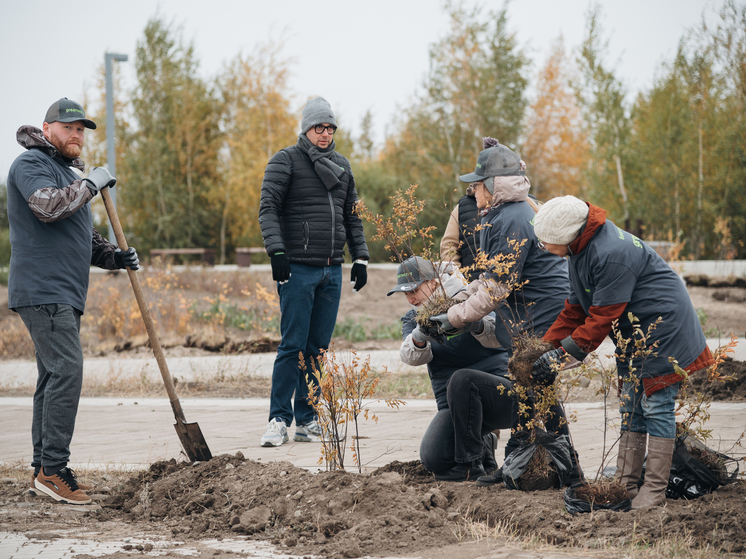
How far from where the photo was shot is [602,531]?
301cm

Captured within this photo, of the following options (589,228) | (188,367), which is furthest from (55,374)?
(188,367)

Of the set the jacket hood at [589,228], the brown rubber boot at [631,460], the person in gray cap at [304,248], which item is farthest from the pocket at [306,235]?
the brown rubber boot at [631,460]

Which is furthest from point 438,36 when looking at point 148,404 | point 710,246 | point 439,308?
point 439,308

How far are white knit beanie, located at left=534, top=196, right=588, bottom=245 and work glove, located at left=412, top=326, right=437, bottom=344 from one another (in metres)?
0.99

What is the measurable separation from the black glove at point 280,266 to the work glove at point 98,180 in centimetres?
124

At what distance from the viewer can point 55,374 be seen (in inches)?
163

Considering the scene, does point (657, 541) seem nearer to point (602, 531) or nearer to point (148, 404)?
point (602, 531)

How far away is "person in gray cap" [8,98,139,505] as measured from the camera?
4.06 metres

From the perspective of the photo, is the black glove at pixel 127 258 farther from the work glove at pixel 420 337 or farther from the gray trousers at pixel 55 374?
the work glove at pixel 420 337

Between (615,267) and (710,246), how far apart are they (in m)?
21.0

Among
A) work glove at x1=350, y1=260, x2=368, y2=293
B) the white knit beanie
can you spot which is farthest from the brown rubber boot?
work glove at x1=350, y1=260, x2=368, y2=293

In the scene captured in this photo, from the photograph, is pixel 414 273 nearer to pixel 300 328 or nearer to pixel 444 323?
pixel 444 323

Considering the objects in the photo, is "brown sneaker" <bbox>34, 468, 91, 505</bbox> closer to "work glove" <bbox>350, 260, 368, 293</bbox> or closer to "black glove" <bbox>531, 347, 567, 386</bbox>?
"work glove" <bbox>350, 260, 368, 293</bbox>

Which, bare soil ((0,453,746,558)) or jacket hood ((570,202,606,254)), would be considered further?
jacket hood ((570,202,606,254))
